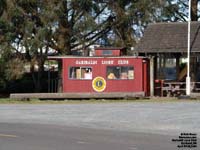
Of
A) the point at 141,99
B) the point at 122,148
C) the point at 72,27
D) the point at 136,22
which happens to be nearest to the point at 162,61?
the point at 136,22

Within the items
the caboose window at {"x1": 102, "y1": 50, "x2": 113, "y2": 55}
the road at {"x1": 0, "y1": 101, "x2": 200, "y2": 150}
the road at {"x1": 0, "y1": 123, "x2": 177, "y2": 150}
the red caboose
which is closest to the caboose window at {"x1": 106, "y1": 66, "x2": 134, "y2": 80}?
the red caboose

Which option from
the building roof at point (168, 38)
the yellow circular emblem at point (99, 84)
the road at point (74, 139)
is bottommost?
the road at point (74, 139)

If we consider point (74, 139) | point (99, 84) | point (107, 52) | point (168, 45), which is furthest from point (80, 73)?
point (74, 139)

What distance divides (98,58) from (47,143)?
26.0 meters

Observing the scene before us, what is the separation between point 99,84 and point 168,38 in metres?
6.73

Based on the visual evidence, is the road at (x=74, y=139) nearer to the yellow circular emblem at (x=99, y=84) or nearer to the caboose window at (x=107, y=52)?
the yellow circular emblem at (x=99, y=84)

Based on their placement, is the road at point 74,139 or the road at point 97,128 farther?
the road at point 97,128

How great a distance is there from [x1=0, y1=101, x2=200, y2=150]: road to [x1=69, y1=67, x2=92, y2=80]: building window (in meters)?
13.9

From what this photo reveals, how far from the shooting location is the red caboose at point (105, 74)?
4038 centimetres

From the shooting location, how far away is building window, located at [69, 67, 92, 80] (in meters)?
40.8

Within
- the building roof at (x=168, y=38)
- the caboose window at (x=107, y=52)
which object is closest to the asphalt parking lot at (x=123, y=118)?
the caboose window at (x=107, y=52)

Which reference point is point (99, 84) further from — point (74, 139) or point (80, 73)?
point (74, 139)

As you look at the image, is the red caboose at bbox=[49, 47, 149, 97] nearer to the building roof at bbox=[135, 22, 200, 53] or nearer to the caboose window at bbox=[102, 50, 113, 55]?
the caboose window at bbox=[102, 50, 113, 55]

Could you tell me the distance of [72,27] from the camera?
46906 mm
